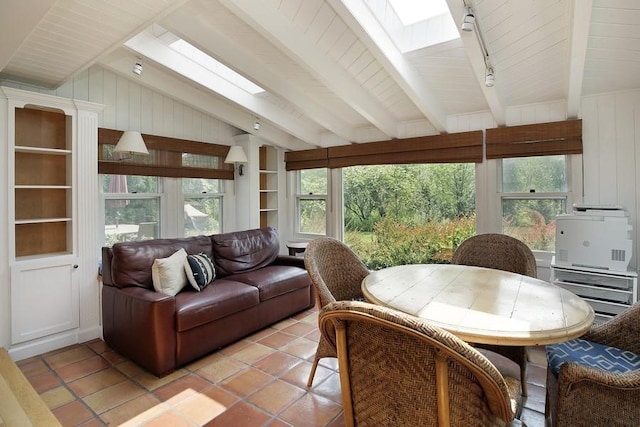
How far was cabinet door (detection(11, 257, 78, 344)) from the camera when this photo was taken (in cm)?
276

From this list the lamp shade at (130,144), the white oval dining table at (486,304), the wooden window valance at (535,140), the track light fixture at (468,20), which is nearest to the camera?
the white oval dining table at (486,304)

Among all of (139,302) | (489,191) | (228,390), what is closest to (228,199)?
(139,302)

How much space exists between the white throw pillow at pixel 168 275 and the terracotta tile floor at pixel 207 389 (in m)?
0.63

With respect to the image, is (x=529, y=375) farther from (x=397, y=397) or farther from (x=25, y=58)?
(x=25, y=58)

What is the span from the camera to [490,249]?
274 centimetres

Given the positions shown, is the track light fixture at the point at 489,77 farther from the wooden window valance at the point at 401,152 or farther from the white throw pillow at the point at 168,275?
the white throw pillow at the point at 168,275

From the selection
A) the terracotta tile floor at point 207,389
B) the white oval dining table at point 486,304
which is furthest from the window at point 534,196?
the white oval dining table at point 486,304

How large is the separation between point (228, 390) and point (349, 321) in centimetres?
163

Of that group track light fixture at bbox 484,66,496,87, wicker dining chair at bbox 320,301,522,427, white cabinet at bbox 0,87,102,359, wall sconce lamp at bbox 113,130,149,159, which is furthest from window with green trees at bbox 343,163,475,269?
wicker dining chair at bbox 320,301,522,427

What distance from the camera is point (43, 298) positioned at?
290 centimetres

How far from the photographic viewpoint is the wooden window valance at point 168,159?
3.63 meters

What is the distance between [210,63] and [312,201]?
2470 millimetres

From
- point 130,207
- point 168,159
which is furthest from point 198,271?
point 168,159

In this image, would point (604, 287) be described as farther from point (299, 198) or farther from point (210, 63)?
point (210, 63)
